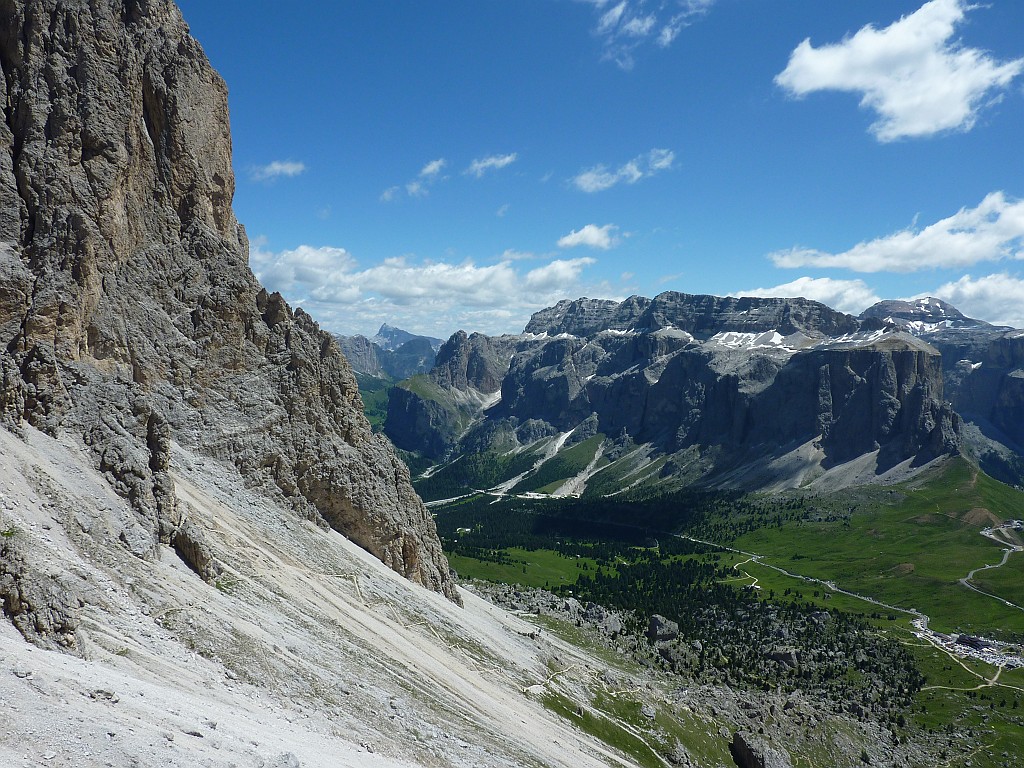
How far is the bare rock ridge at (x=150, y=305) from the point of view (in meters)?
50.1

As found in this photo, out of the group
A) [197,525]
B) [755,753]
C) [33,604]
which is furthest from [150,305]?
[755,753]

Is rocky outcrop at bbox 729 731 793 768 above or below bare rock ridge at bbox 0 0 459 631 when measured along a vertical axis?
below

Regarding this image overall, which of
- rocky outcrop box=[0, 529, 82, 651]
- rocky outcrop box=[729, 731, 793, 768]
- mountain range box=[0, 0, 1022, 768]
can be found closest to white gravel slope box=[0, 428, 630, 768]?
mountain range box=[0, 0, 1022, 768]

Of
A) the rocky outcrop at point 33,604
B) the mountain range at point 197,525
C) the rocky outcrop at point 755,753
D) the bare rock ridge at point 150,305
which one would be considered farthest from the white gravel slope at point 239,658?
the rocky outcrop at point 755,753

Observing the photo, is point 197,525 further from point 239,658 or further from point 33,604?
point 33,604

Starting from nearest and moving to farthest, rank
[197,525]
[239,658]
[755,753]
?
[239,658], [197,525], [755,753]

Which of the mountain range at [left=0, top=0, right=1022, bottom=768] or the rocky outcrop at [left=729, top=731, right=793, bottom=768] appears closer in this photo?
the mountain range at [left=0, top=0, right=1022, bottom=768]

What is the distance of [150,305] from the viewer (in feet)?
217

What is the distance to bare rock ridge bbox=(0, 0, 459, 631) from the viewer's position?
164 ft

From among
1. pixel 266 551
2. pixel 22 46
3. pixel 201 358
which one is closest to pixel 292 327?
pixel 201 358

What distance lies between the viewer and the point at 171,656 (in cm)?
3547

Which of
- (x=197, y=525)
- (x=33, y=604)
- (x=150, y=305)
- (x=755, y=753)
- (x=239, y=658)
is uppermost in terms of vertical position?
(x=150, y=305)

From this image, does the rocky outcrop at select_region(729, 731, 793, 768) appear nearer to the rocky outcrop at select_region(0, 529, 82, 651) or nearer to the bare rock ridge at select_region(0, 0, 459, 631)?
the bare rock ridge at select_region(0, 0, 459, 631)

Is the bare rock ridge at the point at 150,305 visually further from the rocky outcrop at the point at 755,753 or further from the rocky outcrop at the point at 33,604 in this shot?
the rocky outcrop at the point at 755,753
